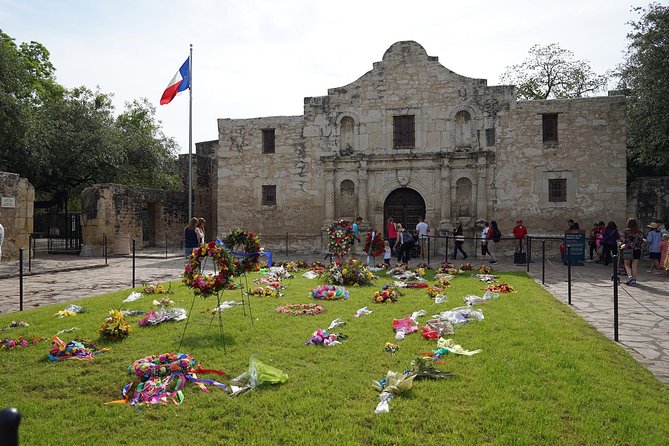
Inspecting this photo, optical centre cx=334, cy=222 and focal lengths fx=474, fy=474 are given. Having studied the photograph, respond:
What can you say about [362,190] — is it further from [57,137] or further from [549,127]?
[57,137]

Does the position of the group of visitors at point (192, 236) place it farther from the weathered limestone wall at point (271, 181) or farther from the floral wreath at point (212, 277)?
the weathered limestone wall at point (271, 181)

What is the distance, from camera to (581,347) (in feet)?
19.0

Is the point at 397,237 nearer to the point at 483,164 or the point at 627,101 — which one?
the point at 483,164

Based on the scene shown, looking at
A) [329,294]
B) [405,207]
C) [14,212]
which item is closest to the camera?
[329,294]

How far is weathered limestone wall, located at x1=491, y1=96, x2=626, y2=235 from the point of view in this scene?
18.5 metres

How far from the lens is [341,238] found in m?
14.3

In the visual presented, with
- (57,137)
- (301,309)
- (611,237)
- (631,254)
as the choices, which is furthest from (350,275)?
(57,137)

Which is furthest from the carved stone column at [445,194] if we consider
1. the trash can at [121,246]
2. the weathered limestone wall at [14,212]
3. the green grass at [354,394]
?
the weathered limestone wall at [14,212]

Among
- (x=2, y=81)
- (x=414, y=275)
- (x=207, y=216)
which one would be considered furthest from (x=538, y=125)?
(x=2, y=81)

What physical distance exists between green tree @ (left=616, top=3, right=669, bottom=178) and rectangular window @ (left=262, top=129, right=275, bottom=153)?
48.8 ft

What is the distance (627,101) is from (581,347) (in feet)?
54.2

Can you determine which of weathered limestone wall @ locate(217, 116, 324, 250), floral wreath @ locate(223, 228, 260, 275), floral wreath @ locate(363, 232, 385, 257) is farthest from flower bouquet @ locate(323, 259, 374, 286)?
weathered limestone wall @ locate(217, 116, 324, 250)

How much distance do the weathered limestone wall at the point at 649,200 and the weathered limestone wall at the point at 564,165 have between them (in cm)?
80

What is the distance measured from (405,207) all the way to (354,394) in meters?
16.8
